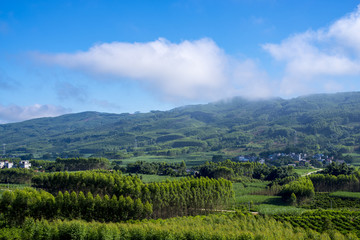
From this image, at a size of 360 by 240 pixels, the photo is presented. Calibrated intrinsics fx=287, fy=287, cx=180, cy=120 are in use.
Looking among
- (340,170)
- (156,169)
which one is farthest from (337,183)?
(156,169)

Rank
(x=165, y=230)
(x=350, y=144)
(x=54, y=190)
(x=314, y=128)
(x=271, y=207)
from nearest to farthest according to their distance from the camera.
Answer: (x=165, y=230) < (x=271, y=207) < (x=54, y=190) < (x=350, y=144) < (x=314, y=128)

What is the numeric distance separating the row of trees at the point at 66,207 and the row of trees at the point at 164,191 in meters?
3.77

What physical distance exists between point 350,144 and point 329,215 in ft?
419

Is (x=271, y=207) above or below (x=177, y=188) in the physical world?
below

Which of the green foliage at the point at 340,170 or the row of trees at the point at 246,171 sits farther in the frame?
the row of trees at the point at 246,171

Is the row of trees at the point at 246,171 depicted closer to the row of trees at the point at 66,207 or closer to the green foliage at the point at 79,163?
the green foliage at the point at 79,163

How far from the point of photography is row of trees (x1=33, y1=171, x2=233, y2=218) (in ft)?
156

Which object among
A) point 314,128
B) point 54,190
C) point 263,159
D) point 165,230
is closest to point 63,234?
point 165,230

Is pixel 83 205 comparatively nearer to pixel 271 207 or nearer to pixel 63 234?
pixel 63 234

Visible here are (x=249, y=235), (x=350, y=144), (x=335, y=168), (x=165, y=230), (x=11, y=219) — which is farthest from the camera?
(x=350, y=144)

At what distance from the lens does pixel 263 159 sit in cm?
12488

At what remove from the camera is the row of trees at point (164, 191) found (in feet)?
156

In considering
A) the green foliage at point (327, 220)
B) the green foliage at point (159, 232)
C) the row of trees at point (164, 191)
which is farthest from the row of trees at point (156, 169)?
the green foliage at point (159, 232)

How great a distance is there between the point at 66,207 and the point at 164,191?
1509 centimetres
